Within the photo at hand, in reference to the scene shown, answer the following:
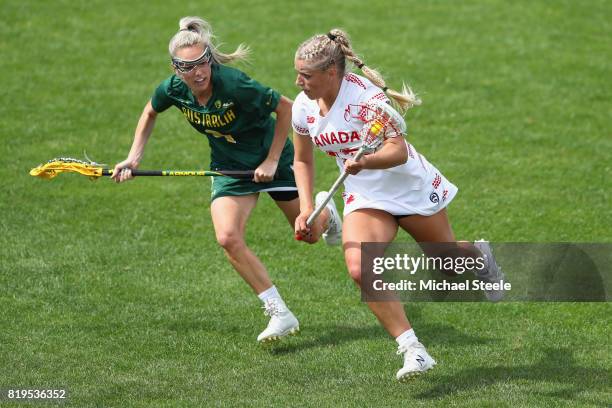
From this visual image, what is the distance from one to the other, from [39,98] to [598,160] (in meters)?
6.14

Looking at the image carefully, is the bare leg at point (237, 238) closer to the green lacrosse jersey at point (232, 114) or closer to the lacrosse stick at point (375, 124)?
the green lacrosse jersey at point (232, 114)

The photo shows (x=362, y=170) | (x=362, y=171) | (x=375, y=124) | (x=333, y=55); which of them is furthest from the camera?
(x=362, y=171)

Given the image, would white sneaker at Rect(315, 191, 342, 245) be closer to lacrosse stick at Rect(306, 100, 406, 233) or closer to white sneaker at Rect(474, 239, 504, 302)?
white sneaker at Rect(474, 239, 504, 302)

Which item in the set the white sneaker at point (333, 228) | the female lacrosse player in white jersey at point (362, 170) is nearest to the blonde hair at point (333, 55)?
the female lacrosse player in white jersey at point (362, 170)

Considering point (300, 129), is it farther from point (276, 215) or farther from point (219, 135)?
point (276, 215)

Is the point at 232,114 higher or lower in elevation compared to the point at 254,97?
lower

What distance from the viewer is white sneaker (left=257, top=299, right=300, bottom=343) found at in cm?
687

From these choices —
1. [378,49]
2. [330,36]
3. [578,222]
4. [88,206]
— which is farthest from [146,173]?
[378,49]

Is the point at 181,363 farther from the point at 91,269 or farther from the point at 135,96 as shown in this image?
the point at 135,96

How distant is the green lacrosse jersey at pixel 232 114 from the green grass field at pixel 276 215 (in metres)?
1.16

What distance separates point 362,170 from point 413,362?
1.14m

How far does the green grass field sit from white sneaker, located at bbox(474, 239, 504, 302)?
0.12 meters

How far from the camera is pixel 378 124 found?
5863 millimetres

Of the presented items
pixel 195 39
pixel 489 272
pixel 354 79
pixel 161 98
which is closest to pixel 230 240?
pixel 161 98
